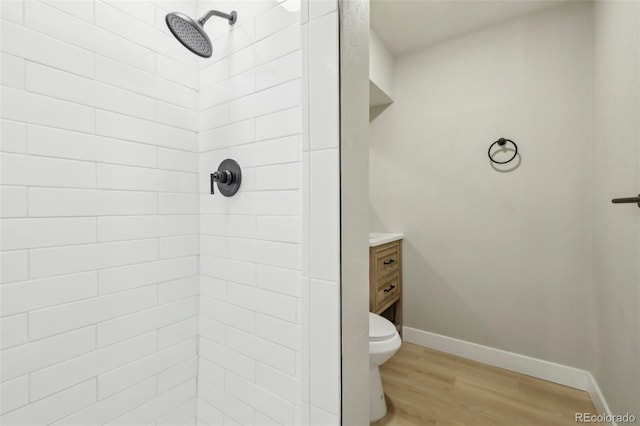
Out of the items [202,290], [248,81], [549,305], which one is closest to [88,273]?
[202,290]

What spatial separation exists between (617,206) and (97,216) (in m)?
1.90

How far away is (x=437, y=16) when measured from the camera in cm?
186

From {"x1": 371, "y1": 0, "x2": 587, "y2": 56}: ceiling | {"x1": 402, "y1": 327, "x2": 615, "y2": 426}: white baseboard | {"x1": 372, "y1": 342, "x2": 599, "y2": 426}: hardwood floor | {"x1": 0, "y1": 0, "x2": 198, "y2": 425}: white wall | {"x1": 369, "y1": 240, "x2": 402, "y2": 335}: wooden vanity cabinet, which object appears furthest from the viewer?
{"x1": 369, "y1": 240, "x2": 402, "y2": 335}: wooden vanity cabinet

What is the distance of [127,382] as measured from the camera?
861 mm

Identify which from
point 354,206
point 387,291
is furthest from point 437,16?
point 387,291

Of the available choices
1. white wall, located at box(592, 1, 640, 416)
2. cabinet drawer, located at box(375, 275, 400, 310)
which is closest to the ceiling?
white wall, located at box(592, 1, 640, 416)

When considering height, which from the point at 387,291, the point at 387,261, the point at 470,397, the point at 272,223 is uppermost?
the point at 272,223

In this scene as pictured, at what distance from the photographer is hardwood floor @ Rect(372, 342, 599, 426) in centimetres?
145

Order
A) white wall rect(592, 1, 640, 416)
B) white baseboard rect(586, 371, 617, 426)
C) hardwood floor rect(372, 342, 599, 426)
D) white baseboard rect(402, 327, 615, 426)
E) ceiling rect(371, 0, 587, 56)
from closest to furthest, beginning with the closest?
white wall rect(592, 1, 640, 416), white baseboard rect(586, 371, 617, 426), hardwood floor rect(372, 342, 599, 426), white baseboard rect(402, 327, 615, 426), ceiling rect(371, 0, 587, 56)

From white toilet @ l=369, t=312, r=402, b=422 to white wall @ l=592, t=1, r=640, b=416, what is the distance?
2.82 feet

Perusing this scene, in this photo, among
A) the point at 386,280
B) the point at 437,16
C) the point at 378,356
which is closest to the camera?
the point at 378,356

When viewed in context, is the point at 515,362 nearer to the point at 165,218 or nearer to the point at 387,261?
the point at 387,261

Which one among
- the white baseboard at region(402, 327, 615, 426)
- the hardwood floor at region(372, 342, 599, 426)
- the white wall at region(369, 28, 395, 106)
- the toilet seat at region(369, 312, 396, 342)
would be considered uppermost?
the white wall at region(369, 28, 395, 106)

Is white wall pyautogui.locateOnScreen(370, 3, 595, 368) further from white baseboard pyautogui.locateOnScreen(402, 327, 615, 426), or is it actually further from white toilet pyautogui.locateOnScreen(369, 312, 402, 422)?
white toilet pyautogui.locateOnScreen(369, 312, 402, 422)
